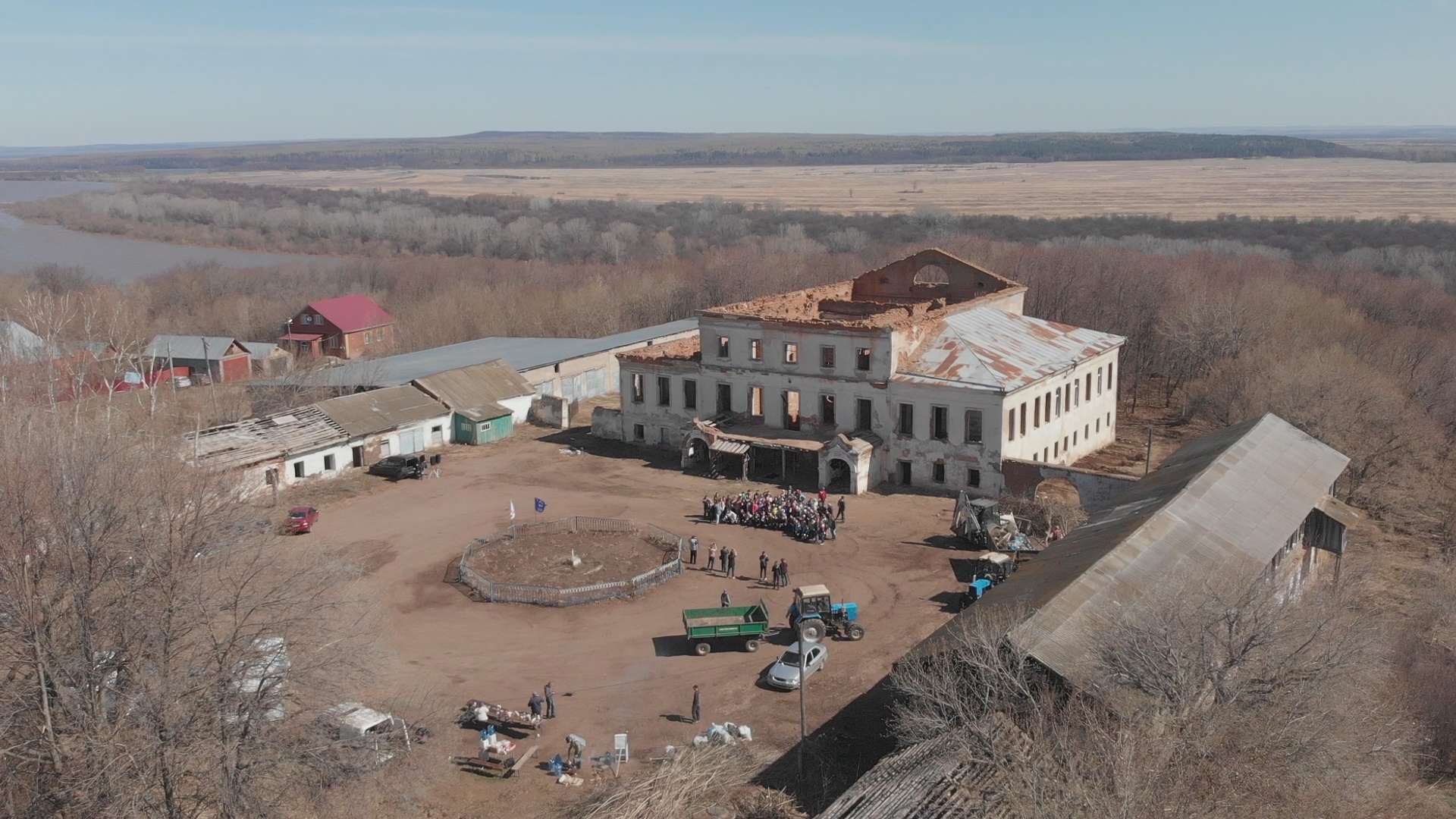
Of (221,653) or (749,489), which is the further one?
(749,489)

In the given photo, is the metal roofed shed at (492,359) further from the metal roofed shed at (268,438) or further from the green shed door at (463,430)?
the metal roofed shed at (268,438)

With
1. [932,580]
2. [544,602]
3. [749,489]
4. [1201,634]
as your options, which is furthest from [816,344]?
[1201,634]

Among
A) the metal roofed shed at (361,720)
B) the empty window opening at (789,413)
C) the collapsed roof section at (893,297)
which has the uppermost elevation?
the collapsed roof section at (893,297)

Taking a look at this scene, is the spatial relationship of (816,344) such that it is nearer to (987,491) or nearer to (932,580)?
(987,491)

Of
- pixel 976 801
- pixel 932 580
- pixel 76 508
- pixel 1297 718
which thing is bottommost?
pixel 932 580

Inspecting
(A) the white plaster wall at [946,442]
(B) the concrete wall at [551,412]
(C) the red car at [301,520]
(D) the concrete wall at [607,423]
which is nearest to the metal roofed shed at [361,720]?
(C) the red car at [301,520]

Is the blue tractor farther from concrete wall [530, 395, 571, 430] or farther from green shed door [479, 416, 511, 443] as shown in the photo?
concrete wall [530, 395, 571, 430]
